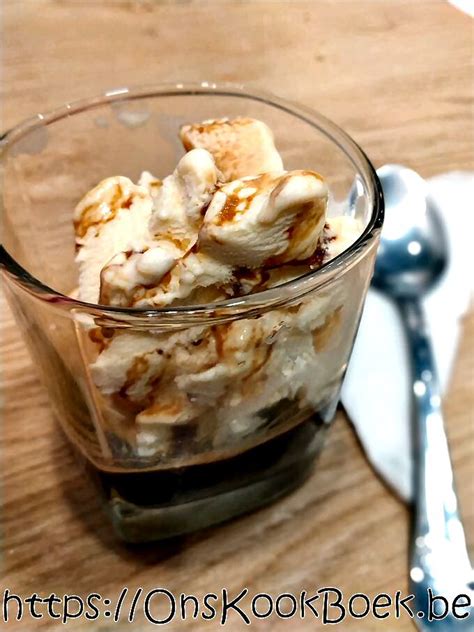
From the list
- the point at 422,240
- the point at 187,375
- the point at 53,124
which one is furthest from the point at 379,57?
the point at 187,375

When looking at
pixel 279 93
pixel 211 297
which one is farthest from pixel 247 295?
pixel 279 93

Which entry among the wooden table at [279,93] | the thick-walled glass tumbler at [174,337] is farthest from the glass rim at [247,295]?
the wooden table at [279,93]

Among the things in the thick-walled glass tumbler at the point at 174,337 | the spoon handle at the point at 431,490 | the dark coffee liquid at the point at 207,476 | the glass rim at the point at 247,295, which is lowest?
the spoon handle at the point at 431,490

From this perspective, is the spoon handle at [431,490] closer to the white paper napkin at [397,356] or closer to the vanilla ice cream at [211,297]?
the white paper napkin at [397,356]

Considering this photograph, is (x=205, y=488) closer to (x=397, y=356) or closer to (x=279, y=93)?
(x=397, y=356)

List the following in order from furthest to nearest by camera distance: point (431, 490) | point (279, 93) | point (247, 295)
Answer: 1. point (279, 93)
2. point (431, 490)
3. point (247, 295)

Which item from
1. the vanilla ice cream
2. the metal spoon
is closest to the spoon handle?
the metal spoon
